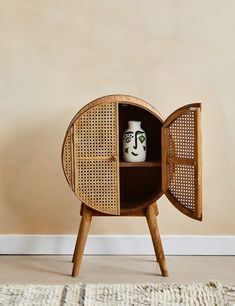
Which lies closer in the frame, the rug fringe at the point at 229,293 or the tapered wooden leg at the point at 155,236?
the rug fringe at the point at 229,293

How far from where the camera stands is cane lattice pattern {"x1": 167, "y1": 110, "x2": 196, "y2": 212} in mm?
2270

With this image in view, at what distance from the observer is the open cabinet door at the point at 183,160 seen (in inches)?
87.4

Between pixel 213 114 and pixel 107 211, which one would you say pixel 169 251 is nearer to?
pixel 107 211

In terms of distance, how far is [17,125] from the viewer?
2.69 meters

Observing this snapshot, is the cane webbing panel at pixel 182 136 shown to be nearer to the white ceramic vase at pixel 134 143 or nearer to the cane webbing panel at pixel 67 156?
the white ceramic vase at pixel 134 143

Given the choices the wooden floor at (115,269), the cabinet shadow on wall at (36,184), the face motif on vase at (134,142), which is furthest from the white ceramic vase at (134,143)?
the wooden floor at (115,269)

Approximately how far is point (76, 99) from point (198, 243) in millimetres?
879

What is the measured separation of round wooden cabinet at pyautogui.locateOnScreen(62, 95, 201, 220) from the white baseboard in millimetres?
299

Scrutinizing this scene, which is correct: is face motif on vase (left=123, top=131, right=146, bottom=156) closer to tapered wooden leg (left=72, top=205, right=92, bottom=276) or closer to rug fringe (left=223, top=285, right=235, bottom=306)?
tapered wooden leg (left=72, top=205, right=92, bottom=276)

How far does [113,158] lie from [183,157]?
0.96ft

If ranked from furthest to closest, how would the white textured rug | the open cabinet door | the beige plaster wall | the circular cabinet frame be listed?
the beige plaster wall
the circular cabinet frame
the open cabinet door
the white textured rug

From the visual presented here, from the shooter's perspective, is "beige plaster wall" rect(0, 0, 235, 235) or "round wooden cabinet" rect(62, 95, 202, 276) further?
"beige plaster wall" rect(0, 0, 235, 235)

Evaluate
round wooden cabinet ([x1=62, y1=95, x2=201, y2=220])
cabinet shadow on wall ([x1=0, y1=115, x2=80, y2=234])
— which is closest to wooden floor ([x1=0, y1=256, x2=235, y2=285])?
cabinet shadow on wall ([x1=0, y1=115, x2=80, y2=234])

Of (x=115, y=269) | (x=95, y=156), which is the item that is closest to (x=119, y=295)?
(x=115, y=269)
